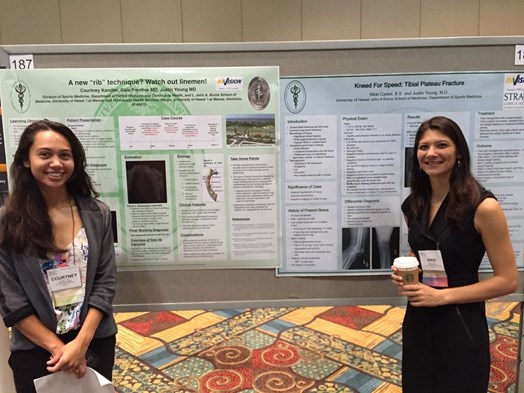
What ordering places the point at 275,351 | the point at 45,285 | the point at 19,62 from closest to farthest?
the point at 45,285
the point at 19,62
the point at 275,351

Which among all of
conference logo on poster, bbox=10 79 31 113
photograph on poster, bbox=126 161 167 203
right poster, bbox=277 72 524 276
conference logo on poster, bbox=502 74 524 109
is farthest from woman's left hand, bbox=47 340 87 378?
conference logo on poster, bbox=502 74 524 109

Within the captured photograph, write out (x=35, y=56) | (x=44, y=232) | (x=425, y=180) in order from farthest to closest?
(x=35, y=56) → (x=425, y=180) → (x=44, y=232)

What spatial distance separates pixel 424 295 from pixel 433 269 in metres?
0.10

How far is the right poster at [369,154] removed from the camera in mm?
1725

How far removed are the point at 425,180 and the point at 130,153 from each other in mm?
1197

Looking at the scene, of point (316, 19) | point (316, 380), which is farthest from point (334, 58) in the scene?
point (316, 19)

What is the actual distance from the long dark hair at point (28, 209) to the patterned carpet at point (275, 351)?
57.4 inches

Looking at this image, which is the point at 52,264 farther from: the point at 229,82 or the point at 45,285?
the point at 229,82

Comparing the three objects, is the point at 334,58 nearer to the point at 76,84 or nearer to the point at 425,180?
the point at 425,180

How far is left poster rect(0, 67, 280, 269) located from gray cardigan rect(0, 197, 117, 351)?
0.26m

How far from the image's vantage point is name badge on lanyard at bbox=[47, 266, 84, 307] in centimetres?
139

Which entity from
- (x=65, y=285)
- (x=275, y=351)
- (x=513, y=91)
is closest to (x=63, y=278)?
(x=65, y=285)

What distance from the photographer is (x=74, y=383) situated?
1.45 m

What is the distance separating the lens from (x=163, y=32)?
152 inches
